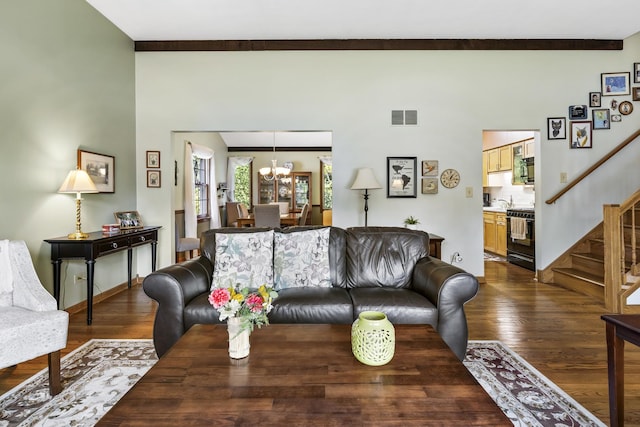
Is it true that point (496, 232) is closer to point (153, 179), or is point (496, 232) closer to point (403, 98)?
point (403, 98)

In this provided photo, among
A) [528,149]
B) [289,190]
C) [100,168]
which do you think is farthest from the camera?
[289,190]

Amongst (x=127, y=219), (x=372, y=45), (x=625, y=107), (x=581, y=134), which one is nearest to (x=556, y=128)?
(x=581, y=134)

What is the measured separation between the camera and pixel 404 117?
487 cm

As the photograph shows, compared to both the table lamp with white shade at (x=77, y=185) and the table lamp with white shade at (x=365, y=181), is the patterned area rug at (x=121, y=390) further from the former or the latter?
the table lamp with white shade at (x=365, y=181)

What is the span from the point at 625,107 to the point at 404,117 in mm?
2887

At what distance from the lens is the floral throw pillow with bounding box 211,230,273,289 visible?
2652mm

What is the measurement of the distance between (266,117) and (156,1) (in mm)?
1726

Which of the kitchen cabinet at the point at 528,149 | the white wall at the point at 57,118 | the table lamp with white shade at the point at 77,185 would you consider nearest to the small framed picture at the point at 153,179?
the white wall at the point at 57,118

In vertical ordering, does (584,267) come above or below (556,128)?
below

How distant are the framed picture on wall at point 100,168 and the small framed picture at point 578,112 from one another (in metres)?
5.87

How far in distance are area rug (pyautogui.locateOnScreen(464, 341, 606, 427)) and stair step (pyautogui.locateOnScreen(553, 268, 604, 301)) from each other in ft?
7.05

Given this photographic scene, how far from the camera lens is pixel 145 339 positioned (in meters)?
Result: 2.87

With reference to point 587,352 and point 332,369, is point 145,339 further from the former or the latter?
point 587,352

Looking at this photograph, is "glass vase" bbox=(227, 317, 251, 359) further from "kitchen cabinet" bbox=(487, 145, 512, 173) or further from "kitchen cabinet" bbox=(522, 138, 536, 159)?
"kitchen cabinet" bbox=(487, 145, 512, 173)
